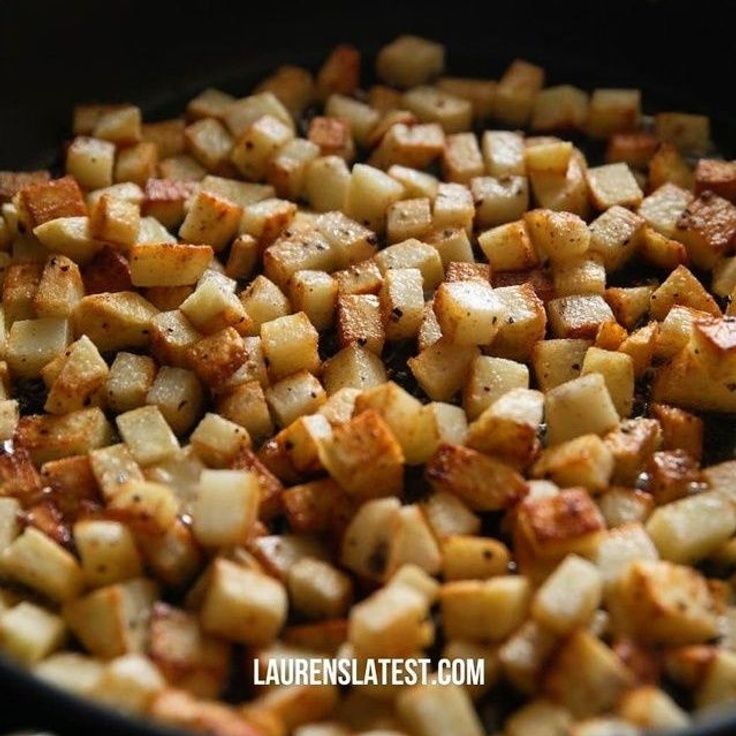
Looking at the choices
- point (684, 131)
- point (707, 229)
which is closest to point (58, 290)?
point (707, 229)

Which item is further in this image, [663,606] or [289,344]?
[289,344]

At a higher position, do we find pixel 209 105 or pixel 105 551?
pixel 209 105

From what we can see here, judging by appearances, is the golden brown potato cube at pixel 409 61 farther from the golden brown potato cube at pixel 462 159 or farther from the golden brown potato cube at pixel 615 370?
the golden brown potato cube at pixel 615 370

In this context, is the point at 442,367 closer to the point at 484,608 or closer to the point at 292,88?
the point at 484,608

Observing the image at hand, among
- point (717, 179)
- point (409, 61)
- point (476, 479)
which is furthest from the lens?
point (409, 61)

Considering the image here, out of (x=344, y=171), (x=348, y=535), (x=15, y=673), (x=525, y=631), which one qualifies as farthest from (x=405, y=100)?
(x=15, y=673)

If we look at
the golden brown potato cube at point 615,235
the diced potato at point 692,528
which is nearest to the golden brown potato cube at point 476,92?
the golden brown potato cube at point 615,235

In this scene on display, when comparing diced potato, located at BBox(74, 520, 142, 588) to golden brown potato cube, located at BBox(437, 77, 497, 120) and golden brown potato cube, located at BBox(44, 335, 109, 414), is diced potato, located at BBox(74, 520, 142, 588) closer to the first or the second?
golden brown potato cube, located at BBox(44, 335, 109, 414)
